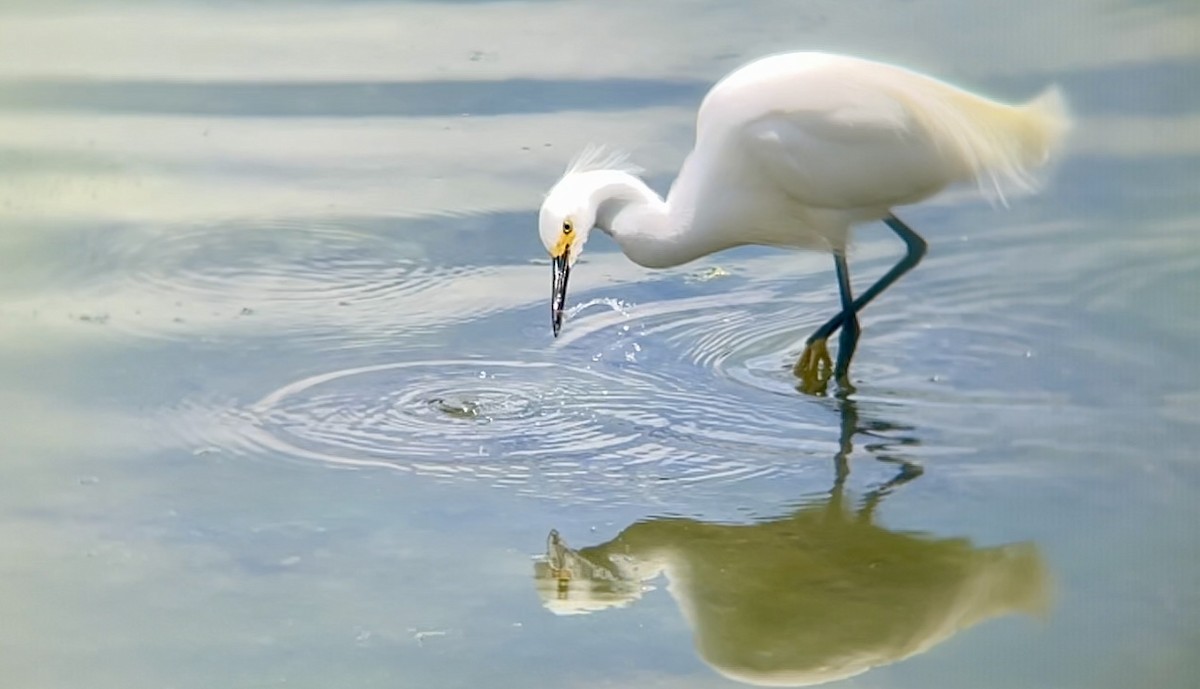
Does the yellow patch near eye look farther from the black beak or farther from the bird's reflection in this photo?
the bird's reflection

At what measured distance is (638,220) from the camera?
3074mm

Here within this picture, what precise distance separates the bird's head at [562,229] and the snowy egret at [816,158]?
1.2 inches

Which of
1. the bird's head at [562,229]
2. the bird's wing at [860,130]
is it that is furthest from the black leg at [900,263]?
the bird's head at [562,229]

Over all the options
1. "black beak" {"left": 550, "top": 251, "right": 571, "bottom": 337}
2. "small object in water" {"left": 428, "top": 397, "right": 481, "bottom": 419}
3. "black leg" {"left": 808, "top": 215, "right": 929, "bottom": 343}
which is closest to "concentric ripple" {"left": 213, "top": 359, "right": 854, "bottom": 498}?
"small object in water" {"left": 428, "top": 397, "right": 481, "bottom": 419}

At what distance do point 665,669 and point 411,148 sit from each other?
237cm

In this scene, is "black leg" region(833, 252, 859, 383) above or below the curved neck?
below

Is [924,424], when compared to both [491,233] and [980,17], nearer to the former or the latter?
[491,233]

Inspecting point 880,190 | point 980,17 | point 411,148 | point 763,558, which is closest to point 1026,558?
point 763,558

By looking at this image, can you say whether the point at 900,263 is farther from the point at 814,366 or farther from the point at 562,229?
the point at 562,229

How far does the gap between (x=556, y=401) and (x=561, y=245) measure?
0.84ft

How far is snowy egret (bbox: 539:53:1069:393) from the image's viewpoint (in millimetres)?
3070

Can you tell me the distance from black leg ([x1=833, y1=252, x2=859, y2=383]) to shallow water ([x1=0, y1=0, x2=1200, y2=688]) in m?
0.08

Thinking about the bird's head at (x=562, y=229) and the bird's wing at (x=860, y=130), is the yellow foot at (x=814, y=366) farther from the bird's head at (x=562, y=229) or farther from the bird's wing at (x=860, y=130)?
the bird's head at (x=562, y=229)

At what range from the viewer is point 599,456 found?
9.13 feet
